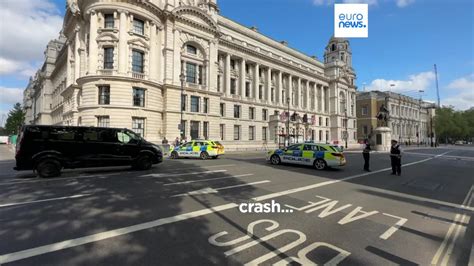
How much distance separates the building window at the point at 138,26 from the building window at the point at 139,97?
24.9ft

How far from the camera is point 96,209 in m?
5.89

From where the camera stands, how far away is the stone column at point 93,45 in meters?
29.9

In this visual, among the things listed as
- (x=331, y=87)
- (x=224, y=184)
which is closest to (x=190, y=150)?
(x=224, y=184)

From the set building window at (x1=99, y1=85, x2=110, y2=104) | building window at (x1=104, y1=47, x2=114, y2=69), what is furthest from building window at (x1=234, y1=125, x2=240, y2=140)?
building window at (x1=104, y1=47, x2=114, y2=69)

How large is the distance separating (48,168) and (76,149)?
4.22 feet

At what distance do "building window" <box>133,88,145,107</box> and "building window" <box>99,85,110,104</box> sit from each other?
9.74ft

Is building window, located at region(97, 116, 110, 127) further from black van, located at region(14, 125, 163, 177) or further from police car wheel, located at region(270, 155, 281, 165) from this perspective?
police car wheel, located at region(270, 155, 281, 165)

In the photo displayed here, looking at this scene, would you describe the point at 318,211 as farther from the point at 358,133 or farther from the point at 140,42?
the point at 358,133

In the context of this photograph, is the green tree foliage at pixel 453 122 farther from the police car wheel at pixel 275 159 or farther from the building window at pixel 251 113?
the police car wheel at pixel 275 159

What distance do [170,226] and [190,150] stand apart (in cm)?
1630

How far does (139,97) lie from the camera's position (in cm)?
3125

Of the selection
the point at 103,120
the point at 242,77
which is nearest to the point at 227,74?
the point at 242,77

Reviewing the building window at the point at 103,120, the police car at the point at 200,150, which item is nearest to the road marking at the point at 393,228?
the police car at the point at 200,150

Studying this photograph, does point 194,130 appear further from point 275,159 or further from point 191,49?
point 275,159
